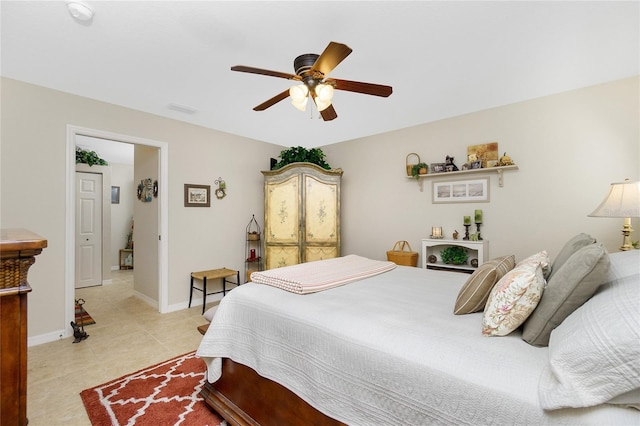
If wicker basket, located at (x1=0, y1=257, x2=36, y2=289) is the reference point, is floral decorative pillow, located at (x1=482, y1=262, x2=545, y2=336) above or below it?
below

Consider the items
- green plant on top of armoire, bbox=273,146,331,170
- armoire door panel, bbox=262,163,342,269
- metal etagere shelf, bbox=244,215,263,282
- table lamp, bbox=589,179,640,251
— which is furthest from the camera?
metal etagere shelf, bbox=244,215,263,282

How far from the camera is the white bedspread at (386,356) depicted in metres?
0.90

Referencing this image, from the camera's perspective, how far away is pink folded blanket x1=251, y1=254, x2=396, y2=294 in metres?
1.81

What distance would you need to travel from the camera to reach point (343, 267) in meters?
2.42

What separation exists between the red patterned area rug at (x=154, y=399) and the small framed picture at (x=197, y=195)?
2.20m

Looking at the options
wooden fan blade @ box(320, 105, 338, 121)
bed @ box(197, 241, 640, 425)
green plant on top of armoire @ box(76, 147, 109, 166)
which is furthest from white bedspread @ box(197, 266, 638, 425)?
green plant on top of armoire @ box(76, 147, 109, 166)

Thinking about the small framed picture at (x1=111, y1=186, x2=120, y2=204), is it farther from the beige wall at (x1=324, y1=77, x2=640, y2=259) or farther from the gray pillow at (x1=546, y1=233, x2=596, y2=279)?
the gray pillow at (x1=546, y1=233, x2=596, y2=279)

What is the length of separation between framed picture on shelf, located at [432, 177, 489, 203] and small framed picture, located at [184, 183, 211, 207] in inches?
125

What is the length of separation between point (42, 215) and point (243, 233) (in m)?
2.37

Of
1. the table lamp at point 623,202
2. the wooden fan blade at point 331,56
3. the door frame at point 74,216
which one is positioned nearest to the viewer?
the wooden fan blade at point 331,56

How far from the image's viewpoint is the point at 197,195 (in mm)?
4109

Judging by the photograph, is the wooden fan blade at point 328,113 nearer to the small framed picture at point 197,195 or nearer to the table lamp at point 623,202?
the table lamp at point 623,202

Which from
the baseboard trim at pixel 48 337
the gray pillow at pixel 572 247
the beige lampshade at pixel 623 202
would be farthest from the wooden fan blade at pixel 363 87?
the baseboard trim at pixel 48 337

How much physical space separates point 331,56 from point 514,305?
1.57m
